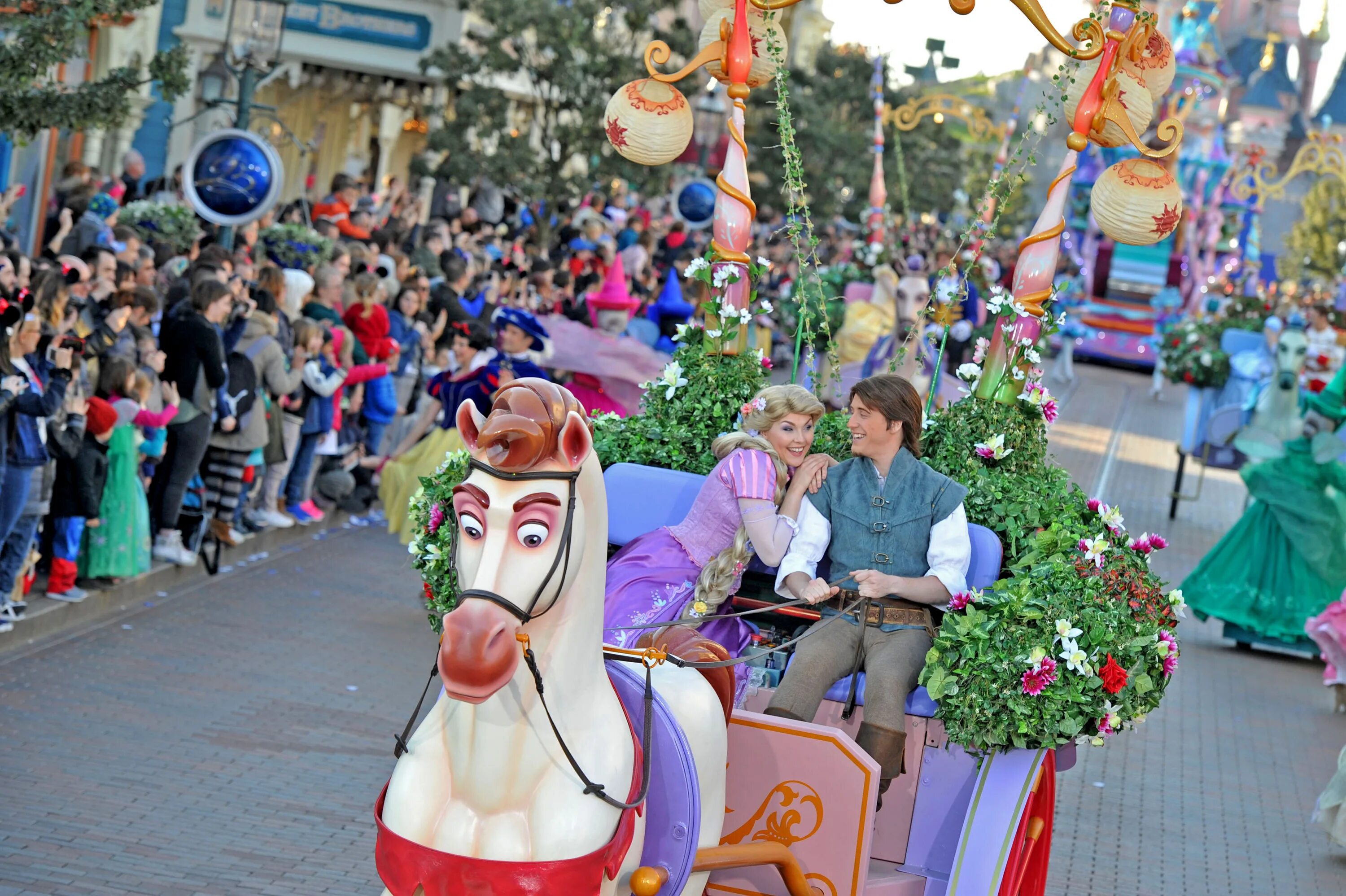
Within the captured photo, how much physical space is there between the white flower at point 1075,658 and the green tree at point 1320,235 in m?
54.7

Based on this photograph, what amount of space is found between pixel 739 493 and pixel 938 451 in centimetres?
124

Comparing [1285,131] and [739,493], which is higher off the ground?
[1285,131]

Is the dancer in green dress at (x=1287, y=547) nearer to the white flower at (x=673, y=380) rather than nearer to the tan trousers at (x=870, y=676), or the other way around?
the white flower at (x=673, y=380)

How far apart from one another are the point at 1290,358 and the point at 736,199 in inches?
456

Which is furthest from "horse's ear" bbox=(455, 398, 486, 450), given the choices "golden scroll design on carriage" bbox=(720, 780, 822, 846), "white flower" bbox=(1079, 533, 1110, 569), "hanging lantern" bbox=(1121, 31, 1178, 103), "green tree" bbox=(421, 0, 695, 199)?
"green tree" bbox=(421, 0, 695, 199)

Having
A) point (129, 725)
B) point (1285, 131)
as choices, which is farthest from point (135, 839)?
point (1285, 131)

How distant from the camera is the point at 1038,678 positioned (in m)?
5.10

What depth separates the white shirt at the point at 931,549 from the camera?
5.62m

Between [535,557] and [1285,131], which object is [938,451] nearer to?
[535,557]

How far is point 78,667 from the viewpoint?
854 centimetres

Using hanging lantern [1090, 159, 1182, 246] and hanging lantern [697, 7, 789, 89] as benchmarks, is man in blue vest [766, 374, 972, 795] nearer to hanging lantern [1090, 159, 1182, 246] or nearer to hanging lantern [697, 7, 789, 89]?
hanging lantern [1090, 159, 1182, 246]

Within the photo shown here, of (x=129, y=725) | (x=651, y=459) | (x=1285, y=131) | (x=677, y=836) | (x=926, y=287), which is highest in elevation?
(x=1285, y=131)

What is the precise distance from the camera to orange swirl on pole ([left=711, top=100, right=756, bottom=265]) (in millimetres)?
6984

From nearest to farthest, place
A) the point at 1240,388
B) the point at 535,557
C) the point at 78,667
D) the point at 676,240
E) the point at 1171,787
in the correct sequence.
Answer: the point at 535,557, the point at 78,667, the point at 1171,787, the point at 1240,388, the point at 676,240
